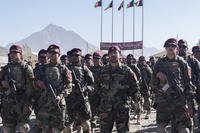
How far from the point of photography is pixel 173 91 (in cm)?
754

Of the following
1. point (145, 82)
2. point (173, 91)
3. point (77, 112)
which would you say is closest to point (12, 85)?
point (77, 112)

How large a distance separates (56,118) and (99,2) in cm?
4772

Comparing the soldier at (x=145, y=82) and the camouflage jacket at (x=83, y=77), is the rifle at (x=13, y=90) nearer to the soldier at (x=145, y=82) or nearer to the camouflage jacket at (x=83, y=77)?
the camouflage jacket at (x=83, y=77)

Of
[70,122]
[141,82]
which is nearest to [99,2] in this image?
[141,82]

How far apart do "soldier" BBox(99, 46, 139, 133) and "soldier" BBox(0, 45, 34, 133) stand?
1.44m

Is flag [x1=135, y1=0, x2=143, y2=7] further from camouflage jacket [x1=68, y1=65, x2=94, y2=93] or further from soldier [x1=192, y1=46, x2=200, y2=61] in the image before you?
camouflage jacket [x1=68, y1=65, x2=94, y2=93]

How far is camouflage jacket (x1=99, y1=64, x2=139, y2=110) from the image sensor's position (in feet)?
25.6

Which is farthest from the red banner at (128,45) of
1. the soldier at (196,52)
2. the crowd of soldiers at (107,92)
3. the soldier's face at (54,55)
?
the soldier's face at (54,55)

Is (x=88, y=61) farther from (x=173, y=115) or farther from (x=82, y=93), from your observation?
(x=173, y=115)

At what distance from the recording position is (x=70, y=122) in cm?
918

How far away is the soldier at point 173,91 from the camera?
751cm

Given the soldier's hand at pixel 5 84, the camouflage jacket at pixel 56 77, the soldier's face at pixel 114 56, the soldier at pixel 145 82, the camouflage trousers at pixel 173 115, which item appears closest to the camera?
the camouflage trousers at pixel 173 115

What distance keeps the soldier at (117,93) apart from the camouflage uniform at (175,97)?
0.55 metres

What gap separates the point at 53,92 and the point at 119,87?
3.90 feet
